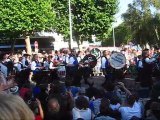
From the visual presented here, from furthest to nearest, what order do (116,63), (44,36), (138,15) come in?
(44,36), (138,15), (116,63)

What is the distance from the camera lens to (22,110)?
1.65 m

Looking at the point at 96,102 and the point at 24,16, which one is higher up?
the point at 24,16

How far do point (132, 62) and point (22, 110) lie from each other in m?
23.6

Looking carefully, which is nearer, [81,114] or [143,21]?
[81,114]

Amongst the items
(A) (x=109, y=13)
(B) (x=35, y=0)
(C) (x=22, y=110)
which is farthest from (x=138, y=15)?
(C) (x=22, y=110)

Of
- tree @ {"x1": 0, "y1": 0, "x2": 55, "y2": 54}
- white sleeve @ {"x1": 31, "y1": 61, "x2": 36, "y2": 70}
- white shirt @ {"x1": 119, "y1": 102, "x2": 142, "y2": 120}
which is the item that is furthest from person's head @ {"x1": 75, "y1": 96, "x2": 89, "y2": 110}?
tree @ {"x1": 0, "y1": 0, "x2": 55, "y2": 54}

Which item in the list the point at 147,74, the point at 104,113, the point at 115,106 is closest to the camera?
the point at 104,113

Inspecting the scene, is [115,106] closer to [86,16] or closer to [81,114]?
[81,114]

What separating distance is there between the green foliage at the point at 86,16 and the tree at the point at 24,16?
2080 millimetres

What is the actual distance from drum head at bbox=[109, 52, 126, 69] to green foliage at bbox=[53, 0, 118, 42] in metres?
29.9

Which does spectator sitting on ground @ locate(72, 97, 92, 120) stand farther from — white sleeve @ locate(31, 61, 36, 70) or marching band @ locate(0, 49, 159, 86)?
white sleeve @ locate(31, 61, 36, 70)

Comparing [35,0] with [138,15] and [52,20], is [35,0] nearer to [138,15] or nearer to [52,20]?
[52,20]

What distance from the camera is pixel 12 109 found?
1.61 metres

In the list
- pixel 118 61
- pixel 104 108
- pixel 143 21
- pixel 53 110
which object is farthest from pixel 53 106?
pixel 143 21
